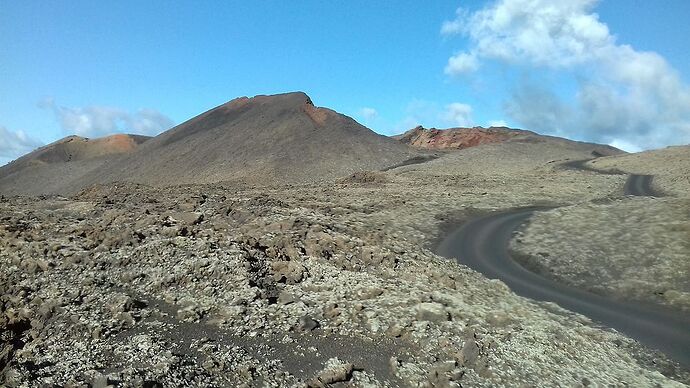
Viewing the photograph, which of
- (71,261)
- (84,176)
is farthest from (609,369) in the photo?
(84,176)

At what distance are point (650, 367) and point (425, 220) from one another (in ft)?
73.7

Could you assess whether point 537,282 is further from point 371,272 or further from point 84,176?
point 84,176

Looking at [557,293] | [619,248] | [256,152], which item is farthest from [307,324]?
[256,152]

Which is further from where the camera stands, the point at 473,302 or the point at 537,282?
the point at 537,282

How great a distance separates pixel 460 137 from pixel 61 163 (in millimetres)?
109342

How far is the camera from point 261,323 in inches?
650

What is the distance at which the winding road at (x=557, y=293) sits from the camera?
19175 millimetres

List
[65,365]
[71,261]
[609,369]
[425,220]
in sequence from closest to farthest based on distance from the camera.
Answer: [65,365] → [609,369] → [71,261] → [425,220]

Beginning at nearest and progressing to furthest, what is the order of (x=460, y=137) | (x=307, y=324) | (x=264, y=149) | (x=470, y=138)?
1. (x=307, y=324)
2. (x=264, y=149)
3. (x=470, y=138)
4. (x=460, y=137)

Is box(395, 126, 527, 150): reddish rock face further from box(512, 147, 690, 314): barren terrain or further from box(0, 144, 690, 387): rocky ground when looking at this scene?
box(0, 144, 690, 387): rocky ground

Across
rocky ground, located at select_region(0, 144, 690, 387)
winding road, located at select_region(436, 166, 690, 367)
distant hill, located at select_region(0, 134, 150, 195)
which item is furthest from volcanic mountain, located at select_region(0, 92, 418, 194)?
rocky ground, located at select_region(0, 144, 690, 387)

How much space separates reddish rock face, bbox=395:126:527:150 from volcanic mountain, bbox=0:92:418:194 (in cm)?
3847

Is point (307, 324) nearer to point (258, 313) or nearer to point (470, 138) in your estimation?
point (258, 313)

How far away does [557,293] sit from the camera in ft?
79.4
